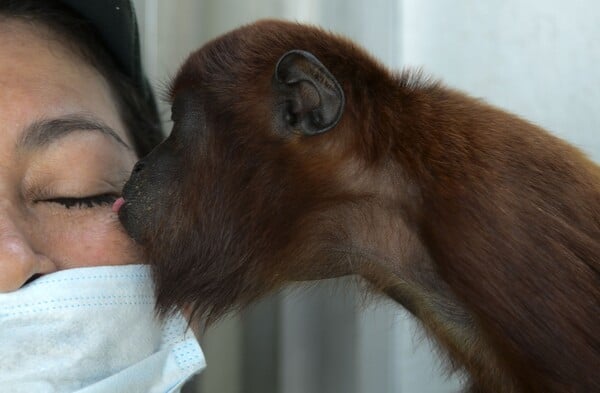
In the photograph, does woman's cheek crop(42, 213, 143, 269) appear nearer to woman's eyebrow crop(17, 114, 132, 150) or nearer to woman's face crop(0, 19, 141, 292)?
woman's face crop(0, 19, 141, 292)

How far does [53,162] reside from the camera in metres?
1.23

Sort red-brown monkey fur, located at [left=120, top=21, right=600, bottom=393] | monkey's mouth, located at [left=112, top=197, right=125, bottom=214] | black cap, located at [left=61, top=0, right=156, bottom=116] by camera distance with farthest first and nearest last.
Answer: black cap, located at [left=61, top=0, right=156, bottom=116]
monkey's mouth, located at [left=112, top=197, right=125, bottom=214]
red-brown monkey fur, located at [left=120, top=21, right=600, bottom=393]

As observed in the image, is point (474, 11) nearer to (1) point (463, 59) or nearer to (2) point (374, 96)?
(1) point (463, 59)

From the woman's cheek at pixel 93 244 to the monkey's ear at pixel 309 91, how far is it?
342 millimetres

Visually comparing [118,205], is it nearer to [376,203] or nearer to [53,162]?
[53,162]

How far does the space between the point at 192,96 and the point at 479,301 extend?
57 cm

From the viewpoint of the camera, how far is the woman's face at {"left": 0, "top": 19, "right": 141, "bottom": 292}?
119cm

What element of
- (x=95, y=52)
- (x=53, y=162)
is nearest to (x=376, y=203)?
(x=53, y=162)

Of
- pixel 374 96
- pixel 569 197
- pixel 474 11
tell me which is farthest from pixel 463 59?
pixel 569 197

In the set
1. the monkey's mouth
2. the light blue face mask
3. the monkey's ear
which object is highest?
the monkey's ear

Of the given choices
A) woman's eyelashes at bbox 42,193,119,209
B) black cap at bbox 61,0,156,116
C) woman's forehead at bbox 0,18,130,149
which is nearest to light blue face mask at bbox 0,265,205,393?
woman's eyelashes at bbox 42,193,119,209

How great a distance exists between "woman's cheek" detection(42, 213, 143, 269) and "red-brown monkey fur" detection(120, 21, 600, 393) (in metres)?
0.03

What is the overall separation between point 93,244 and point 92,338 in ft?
0.51

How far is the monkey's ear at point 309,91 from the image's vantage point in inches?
46.0
